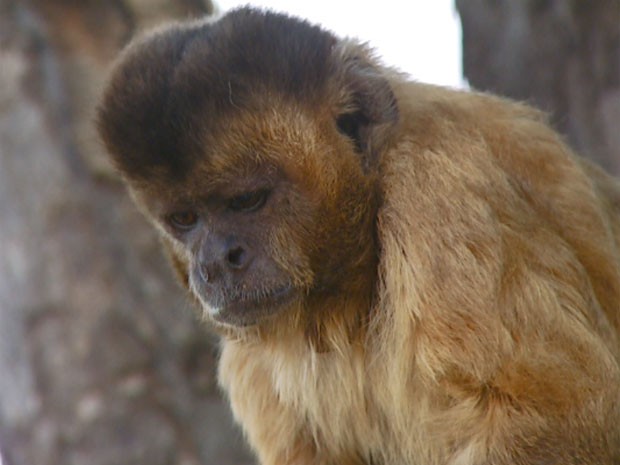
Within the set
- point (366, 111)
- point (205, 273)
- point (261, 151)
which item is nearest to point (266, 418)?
point (205, 273)

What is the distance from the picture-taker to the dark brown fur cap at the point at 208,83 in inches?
162

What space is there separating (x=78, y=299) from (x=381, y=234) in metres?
2.94

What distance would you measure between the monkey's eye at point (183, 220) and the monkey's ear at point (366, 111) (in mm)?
651

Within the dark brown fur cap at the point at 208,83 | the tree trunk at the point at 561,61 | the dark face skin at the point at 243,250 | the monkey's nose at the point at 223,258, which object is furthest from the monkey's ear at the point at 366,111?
the tree trunk at the point at 561,61

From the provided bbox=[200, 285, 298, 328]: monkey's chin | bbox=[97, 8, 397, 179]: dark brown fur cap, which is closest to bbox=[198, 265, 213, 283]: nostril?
bbox=[200, 285, 298, 328]: monkey's chin

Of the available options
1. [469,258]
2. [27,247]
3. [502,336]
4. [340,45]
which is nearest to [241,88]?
→ [340,45]

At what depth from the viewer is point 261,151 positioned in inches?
163

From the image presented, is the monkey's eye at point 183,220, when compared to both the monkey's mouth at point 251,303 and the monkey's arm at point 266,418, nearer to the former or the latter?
the monkey's mouth at point 251,303

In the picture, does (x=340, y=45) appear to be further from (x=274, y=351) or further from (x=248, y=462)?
(x=248, y=462)

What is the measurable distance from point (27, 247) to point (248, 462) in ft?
6.17

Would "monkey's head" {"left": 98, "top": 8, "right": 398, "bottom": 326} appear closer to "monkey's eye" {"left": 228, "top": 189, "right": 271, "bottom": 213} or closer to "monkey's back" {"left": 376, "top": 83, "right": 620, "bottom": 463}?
"monkey's eye" {"left": 228, "top": 189, "right": 271, "bottom": 213}

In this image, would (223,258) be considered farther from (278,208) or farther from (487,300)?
(487,300)

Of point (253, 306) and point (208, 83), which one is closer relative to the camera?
point (208, 83)

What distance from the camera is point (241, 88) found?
4.14m
